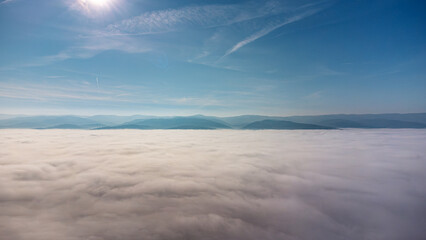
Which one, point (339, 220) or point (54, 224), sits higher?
point (54, 224)

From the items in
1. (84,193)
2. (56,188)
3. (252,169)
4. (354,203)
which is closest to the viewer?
(354,203)

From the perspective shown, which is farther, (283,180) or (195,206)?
(283,180)

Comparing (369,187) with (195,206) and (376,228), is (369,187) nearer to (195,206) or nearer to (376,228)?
(376,228)

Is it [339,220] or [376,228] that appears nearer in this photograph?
[376,228]

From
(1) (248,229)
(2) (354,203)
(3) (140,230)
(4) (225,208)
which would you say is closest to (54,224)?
(3) (140,230)

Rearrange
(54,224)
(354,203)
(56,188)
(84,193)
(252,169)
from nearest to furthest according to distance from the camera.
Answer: (54,224) → (354,203) → (84,193) → (56,188) → (252,169)

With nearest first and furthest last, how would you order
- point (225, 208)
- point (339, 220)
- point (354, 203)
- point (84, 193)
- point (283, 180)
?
point (339, 220) < point (225, 208) < point (354, 203) < point (84, 193) < point (283, 180)

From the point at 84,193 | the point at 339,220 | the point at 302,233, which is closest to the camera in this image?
the point at 302,233

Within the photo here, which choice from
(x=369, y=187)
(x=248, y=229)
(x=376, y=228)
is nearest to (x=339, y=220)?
(x=376, y=228)

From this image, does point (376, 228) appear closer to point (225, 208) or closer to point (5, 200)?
point (225, 208)
